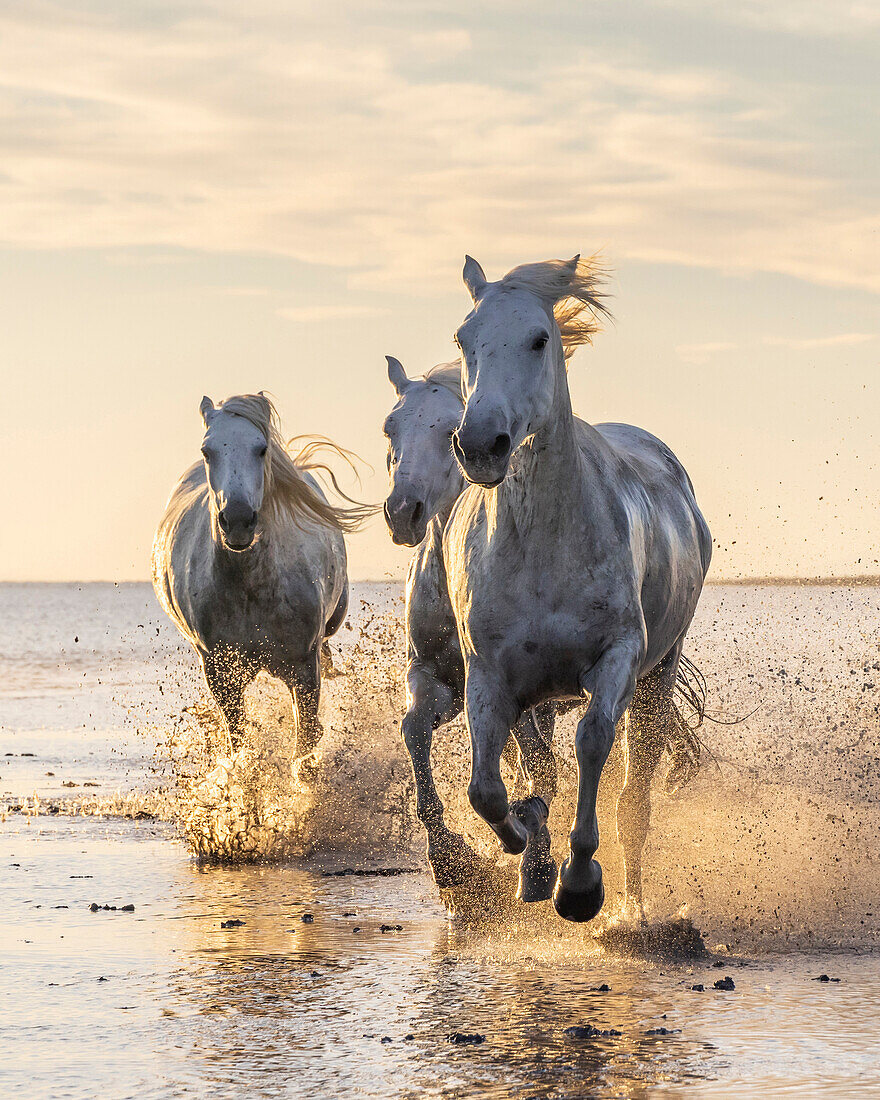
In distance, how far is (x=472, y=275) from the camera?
520 cm

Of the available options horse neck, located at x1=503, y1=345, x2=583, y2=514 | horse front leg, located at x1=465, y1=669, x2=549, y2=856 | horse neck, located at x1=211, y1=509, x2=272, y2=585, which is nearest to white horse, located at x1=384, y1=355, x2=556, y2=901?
horse front leg, located at x1=465, y1=669, x2=549, y2=856

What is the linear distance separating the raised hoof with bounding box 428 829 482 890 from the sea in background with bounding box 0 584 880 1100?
→ 0.74ft

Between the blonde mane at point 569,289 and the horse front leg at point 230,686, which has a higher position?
the blonde mane at point 569,289

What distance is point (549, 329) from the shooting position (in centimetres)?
483

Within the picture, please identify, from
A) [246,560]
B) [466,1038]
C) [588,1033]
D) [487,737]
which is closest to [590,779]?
[487,737]

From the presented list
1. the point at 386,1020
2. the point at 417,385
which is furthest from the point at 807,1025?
the point at 417,385

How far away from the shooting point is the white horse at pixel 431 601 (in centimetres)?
604

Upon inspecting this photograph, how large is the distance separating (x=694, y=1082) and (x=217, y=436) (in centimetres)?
472

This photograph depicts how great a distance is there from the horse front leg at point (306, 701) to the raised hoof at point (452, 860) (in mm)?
2907

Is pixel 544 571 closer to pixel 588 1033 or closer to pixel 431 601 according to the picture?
pixel 431 601

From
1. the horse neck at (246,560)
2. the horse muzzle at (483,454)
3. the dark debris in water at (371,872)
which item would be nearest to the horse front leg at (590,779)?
the horse muzzle at (483,454)

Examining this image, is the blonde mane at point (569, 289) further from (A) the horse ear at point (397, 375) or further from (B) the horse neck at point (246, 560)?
(B) the horse neck at point (246, 560)

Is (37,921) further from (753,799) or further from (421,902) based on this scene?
(753,799)

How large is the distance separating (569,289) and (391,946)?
261cm
